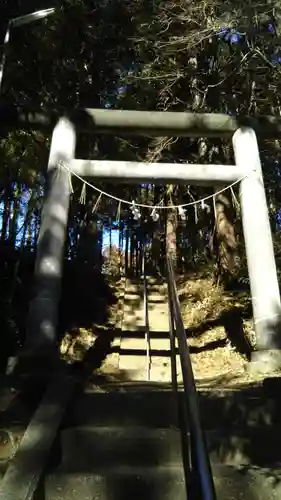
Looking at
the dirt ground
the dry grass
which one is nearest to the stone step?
the dry grass

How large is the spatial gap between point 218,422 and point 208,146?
738 centimetres

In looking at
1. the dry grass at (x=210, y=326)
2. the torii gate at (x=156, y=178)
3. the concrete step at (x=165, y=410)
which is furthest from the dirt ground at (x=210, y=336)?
the concrete step at (x=165, y=410)

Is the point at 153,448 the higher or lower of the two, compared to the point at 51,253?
lower

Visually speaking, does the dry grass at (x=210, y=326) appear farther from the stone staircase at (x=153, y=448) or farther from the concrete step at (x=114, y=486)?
the concrete step at (x=114, y=486)

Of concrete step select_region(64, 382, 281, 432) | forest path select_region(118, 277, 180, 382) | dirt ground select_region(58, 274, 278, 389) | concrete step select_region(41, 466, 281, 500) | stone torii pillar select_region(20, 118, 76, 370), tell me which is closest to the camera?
concrete step select_region(41, 466, 281, 500)

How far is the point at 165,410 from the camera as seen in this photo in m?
3.18

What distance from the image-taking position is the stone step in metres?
2.68

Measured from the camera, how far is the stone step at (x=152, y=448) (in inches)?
105

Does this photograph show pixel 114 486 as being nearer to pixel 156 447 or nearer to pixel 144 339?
pixel 156 447

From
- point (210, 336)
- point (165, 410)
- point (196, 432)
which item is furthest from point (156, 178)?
point (196, 432)

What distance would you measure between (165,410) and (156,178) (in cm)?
291

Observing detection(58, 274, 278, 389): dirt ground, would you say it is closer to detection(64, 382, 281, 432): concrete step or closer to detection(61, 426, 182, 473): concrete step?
detection(64, 382, 281, 432): concrete step

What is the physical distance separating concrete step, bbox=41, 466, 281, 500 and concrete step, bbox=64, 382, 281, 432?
1.56ft

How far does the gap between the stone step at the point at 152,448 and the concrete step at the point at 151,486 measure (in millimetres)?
185
